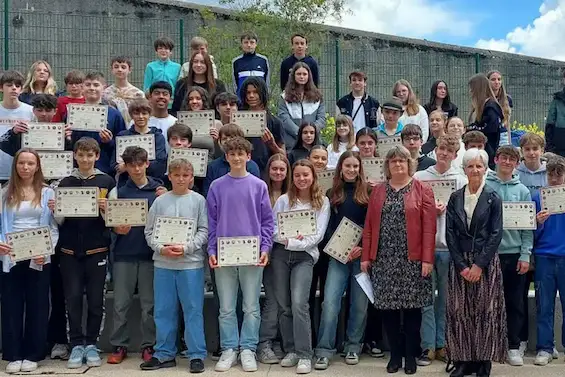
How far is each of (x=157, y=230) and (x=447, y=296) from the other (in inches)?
107

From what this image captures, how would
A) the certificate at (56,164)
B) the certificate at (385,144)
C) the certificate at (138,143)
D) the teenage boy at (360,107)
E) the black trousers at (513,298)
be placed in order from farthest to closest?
the teenage boy at (360,107)
the certificate at (385,144)
the certificate at (138,143)
the certificate at (56,164)
the black trousers at (513,298)

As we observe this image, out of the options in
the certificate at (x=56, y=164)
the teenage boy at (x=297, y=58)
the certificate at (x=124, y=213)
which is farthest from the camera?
the teenage boy at (x=297, y=58)

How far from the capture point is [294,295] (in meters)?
7.45

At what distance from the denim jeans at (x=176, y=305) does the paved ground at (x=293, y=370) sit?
0.22 metres

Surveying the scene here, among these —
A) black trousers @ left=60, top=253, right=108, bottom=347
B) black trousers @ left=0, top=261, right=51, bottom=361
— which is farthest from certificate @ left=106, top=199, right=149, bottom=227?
black trousers @ left=0, top=261, right=51, bottom=361

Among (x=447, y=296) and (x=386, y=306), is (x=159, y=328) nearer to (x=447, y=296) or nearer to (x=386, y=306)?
(x=386, y=306)

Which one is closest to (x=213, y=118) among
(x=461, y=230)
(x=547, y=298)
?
(x=461, y=230)

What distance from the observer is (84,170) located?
25.2 feet

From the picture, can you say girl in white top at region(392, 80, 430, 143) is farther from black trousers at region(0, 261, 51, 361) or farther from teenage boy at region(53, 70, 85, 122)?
black trousers at region(0, 261, 51, 361)

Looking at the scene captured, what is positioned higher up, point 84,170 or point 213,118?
point 213,118

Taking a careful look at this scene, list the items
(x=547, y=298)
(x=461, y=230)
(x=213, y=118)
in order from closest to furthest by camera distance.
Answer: (x=461, y=230), (x=547, y=298), (x=213, y=118)

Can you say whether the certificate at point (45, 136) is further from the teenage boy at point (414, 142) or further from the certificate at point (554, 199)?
the certificate at point (554, 199)

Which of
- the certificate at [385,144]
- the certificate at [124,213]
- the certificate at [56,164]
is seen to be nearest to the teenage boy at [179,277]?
the certificate at [124,213]

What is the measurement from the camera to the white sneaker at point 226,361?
732 cm
